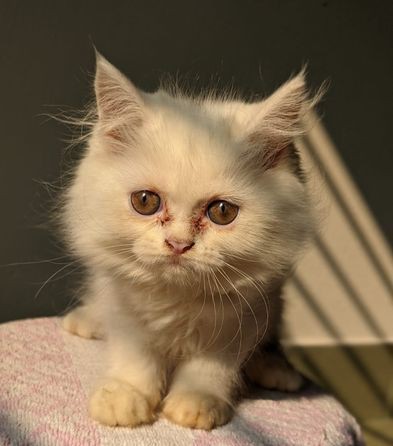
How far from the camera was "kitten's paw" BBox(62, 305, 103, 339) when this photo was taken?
136cm

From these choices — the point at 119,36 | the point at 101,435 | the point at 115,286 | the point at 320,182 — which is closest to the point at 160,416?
the point at 101,435

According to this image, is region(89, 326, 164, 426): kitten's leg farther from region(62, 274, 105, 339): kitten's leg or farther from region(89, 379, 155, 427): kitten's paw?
region(62, 274, 105, 339): kitten's leg

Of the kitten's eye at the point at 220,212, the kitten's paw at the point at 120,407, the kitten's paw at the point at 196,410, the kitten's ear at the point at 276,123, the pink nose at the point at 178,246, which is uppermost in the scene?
the kitten's ear at the point at 276,123

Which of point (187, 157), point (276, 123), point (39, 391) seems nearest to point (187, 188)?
point (187, 157)

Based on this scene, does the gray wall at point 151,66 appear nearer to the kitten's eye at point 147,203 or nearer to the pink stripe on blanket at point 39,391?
the pink stripe on blanket at point 39,391

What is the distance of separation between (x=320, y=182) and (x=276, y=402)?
0.49m

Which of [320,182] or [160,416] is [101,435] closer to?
[160,416]

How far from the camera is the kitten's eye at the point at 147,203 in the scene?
33.7 inches

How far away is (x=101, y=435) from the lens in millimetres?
872

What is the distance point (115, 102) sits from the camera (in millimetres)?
927

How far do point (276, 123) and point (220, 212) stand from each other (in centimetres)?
20

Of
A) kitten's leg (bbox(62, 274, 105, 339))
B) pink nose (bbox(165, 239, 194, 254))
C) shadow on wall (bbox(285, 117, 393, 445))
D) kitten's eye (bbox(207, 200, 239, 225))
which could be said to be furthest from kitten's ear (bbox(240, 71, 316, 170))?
shadow on wall (bbox(285, 117, 393, 445))

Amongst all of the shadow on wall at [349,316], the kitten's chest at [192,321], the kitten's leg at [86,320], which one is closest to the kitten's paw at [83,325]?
the kitten's leg at [86,320]

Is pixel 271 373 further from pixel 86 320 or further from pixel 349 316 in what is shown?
pixel 349 316
